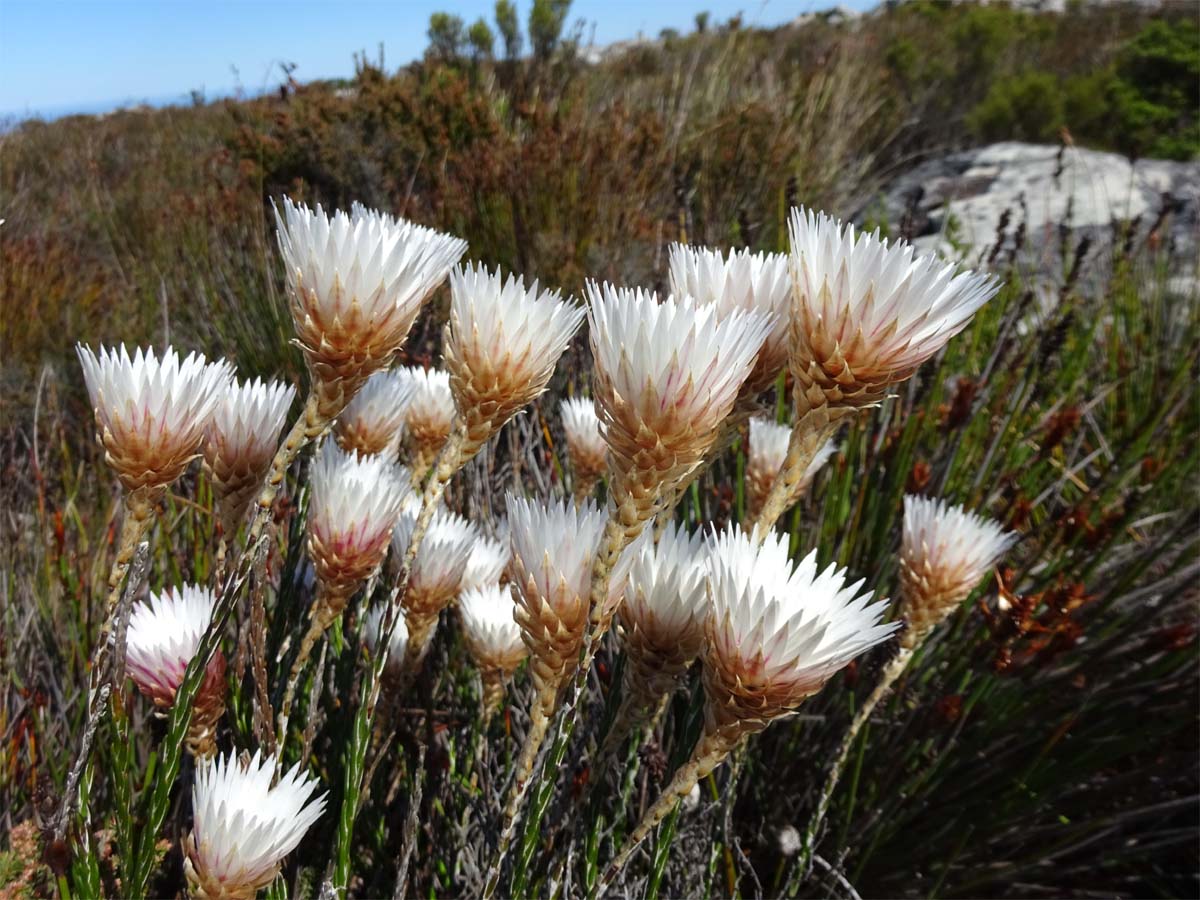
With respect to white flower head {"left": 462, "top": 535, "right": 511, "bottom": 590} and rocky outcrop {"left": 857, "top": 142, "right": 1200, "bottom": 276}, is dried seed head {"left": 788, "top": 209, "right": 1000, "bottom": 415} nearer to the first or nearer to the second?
white flower head {"left": 462, "top": 535, "right": 511, "bottom": 590}

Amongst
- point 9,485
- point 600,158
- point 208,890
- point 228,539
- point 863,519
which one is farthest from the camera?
point 600,158

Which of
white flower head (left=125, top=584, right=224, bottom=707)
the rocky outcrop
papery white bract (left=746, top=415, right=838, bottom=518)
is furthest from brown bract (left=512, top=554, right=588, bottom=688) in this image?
the rocky outcrop

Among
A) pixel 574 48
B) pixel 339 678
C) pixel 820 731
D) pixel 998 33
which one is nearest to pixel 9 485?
pixel 339 678

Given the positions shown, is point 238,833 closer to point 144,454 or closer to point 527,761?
point 527,761

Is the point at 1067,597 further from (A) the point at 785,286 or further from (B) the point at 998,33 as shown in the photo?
(B) the point at 998,33

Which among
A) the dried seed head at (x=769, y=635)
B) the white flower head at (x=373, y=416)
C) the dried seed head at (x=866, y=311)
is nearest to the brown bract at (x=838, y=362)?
the dried seed head at (x=866, y=311)

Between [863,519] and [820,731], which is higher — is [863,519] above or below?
above

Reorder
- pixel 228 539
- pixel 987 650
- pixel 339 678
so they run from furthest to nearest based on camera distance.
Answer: pixel 987 650, pixel 339 678, pixel 228 539

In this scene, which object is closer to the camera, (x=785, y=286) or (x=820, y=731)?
(x=785, y=286)
